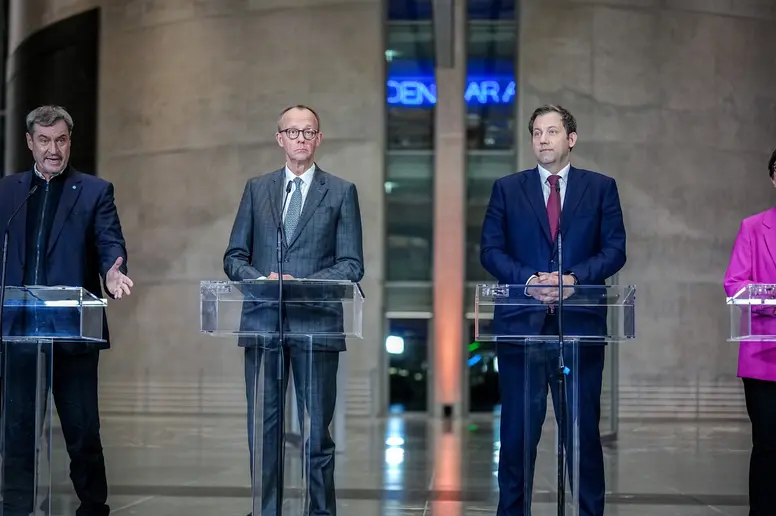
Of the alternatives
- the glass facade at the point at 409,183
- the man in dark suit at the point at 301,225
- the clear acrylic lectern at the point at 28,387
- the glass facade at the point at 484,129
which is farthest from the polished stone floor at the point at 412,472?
the glass facade at the point at 409,183

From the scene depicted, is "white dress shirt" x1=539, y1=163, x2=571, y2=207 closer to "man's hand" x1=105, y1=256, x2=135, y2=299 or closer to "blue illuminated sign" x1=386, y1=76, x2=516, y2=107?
"man's hand" x1=105, y1=256, x2=135, y2=299

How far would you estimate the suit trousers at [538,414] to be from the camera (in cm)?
401

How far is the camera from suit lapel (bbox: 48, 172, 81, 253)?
15.6ft

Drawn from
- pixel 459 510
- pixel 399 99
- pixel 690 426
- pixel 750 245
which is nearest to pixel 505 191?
pixel 750 245

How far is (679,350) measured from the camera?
15.1 m

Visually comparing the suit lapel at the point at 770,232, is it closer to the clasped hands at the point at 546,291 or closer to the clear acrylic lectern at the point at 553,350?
the clear acrylic lectern at the point at 553,350

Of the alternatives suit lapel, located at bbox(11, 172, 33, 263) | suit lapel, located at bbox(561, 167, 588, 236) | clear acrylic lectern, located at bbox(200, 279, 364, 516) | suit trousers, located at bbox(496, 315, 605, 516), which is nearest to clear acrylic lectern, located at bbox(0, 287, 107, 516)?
clear acrylic lectern, located at bbox(200, 279, 364, 516)

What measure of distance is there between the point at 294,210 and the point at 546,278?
1.09m

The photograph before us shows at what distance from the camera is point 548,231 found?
14.9ft

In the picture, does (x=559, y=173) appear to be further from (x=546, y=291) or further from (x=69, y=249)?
(x=69, y=249)

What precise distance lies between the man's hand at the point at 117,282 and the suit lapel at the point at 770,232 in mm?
2641

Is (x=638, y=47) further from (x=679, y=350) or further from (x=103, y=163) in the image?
(x=103, y=163)

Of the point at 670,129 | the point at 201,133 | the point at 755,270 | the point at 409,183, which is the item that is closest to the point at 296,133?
the point at 755,270

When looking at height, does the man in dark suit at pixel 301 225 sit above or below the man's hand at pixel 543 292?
above
